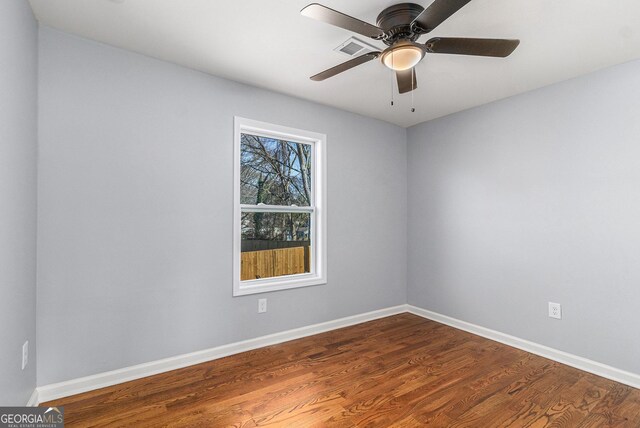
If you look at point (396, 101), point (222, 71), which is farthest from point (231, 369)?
point (396, 101)

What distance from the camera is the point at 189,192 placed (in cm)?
267

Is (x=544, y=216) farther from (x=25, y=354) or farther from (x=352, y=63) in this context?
(x=25, y=354)

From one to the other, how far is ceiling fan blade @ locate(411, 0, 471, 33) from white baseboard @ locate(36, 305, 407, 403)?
2818 millimetres

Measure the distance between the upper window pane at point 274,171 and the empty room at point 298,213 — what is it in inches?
0.7

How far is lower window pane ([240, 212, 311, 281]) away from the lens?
10.2 ft

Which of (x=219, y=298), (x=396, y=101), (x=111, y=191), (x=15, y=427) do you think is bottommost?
(x=15, y=427)

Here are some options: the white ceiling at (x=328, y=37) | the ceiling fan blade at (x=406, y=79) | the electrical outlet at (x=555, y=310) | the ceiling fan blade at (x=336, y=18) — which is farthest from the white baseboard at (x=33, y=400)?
the electrical outlet at (x=555, y=310)

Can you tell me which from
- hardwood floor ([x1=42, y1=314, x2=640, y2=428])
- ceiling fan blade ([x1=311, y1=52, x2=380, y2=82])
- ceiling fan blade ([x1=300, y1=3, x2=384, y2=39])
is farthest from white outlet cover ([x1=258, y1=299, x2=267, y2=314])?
ceiling fan blade ([x1=300, y1=3, x2=384, y2=39])

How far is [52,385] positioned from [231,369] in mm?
1177

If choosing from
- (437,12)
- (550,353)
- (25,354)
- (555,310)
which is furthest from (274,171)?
(550,353)

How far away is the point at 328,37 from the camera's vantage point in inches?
87.4

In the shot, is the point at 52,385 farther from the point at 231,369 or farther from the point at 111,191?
the point at 111,191

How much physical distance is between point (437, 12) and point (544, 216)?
2.26m

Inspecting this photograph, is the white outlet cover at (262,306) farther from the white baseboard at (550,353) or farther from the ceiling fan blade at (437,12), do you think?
the ceiling fan blade at (437,12)
